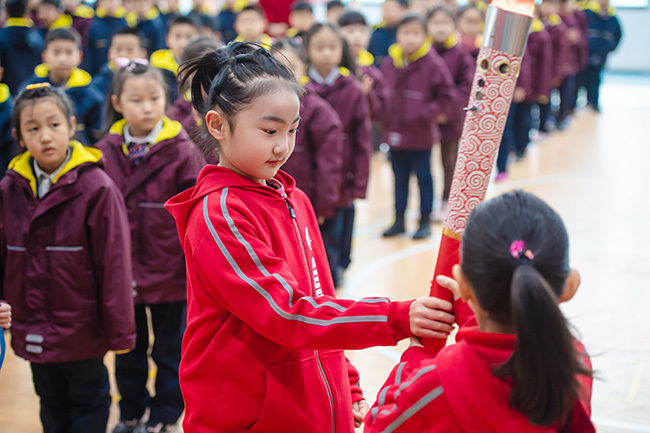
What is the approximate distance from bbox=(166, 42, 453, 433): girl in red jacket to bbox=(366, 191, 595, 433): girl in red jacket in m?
0.14

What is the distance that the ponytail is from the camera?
116 cm

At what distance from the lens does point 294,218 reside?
1654mm

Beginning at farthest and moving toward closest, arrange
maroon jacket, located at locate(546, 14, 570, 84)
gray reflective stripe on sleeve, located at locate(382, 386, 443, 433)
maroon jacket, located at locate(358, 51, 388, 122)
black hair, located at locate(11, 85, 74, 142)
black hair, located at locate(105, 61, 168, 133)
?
1. maroon jacket, located at locate(546, 14, 570, 84)
2. maroon jacket, located at locate(358, 51, 388, 122)
3. black hair, located at locate(105, 61, 168, 133)
4. black hair, located at locate(11, 85, 74, 142)
5. gray reflective stripe on sleeve, located at locate(382, 386, 443, 433)

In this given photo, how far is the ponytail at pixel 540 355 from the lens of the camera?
116cm

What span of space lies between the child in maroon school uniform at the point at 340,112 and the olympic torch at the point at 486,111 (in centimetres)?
311

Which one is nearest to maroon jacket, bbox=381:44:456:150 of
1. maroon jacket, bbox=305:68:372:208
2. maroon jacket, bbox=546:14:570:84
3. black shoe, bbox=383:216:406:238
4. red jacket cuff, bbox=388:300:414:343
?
black shoe, bbox=383:216:406:238

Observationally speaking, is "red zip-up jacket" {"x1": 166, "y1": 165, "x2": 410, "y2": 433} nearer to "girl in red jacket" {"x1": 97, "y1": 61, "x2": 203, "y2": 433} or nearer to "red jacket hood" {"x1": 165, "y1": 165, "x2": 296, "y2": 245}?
"red jacket hood" {"x1": 165, "y1": 165, "x2": 296, "y2": 245}

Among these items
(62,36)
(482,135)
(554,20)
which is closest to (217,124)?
(482,135)

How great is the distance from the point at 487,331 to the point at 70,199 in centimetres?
170

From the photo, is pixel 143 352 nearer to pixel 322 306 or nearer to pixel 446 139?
pixel 322 306

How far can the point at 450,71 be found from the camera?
6258 millimetres

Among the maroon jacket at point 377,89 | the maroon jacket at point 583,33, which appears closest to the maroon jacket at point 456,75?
the maroon jacket at point 377,89

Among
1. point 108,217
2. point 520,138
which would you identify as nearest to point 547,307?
point 108,217

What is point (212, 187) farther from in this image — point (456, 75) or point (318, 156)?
point (456, 75)
